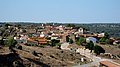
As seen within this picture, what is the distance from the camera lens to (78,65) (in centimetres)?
5525

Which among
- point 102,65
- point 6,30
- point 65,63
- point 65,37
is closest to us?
point 102,65

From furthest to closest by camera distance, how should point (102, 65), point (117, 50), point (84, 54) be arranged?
point (117, 50)
point (84, 54)
point (102, 65)

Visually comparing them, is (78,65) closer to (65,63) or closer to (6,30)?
(65,63)

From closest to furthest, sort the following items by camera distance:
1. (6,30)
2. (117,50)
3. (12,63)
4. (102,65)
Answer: (12,63) < (102,65) < (117,50) < (6,30)

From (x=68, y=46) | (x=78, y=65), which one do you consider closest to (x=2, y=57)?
(x=78, y=65)

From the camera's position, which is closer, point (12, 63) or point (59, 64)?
point (12, 63)

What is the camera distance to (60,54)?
6481cm

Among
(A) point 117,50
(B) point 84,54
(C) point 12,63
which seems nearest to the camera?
(C) point 12,63

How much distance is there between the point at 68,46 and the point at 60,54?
960 inches

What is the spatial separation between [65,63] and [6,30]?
75.2 m

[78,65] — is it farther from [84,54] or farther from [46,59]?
[84,54]

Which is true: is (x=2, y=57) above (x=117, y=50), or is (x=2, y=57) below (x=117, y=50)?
above

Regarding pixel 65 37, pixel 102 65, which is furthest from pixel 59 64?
pixel 65 37

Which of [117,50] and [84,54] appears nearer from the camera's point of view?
[84,54]
